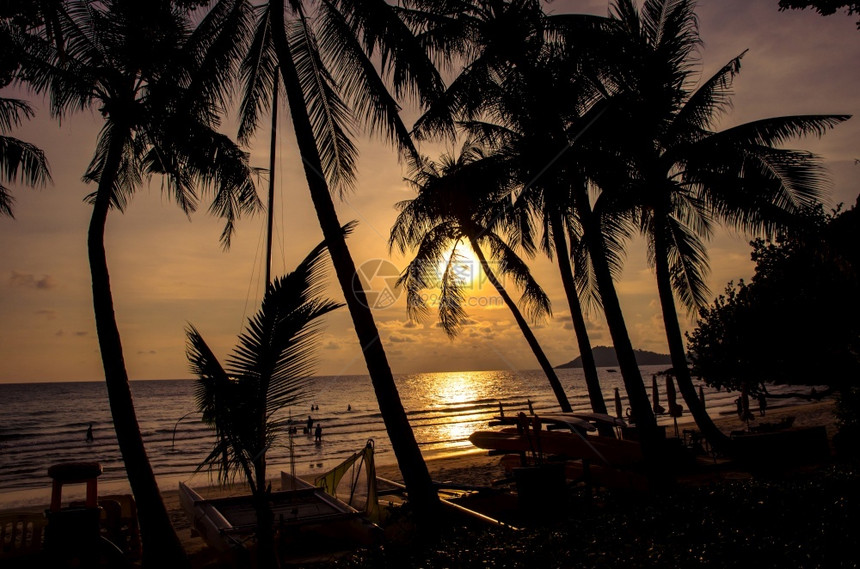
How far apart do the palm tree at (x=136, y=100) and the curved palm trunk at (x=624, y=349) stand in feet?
22.2

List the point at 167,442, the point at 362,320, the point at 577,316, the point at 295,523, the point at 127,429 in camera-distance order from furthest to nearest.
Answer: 1. the point at 167,442
2. the point at 577,316
3. the point at 295,523
4. the point at 362,320
5. the point at 127,429

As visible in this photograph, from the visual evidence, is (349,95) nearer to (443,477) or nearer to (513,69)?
(513,69)

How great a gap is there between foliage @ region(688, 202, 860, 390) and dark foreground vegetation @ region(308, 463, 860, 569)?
6421mm

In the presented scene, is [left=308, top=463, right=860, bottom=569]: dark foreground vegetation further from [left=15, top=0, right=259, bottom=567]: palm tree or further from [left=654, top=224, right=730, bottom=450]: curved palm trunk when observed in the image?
[left=654, top=224, right=730, bottom=450]: curved palm trunk

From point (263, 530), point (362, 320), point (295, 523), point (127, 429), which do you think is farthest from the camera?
point (295, 523)

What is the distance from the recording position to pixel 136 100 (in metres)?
9.05

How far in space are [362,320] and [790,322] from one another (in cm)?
1060

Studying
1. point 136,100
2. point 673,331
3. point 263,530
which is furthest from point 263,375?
point 673,331

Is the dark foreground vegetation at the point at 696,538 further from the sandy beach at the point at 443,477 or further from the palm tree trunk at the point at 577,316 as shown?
the palm tree trunk at the point at 577,316

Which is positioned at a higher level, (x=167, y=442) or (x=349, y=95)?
(x=349, y=95)

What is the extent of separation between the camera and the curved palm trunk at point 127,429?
7918mm

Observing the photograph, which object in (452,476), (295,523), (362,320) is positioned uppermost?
(362,320)

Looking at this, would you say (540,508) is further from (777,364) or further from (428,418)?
(428,418)

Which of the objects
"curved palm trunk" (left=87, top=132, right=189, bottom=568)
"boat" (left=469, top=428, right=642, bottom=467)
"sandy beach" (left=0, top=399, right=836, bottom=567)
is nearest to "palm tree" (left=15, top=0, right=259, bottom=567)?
"curved palm trunk" (left=87, top=132, right=189, bottom=568)
